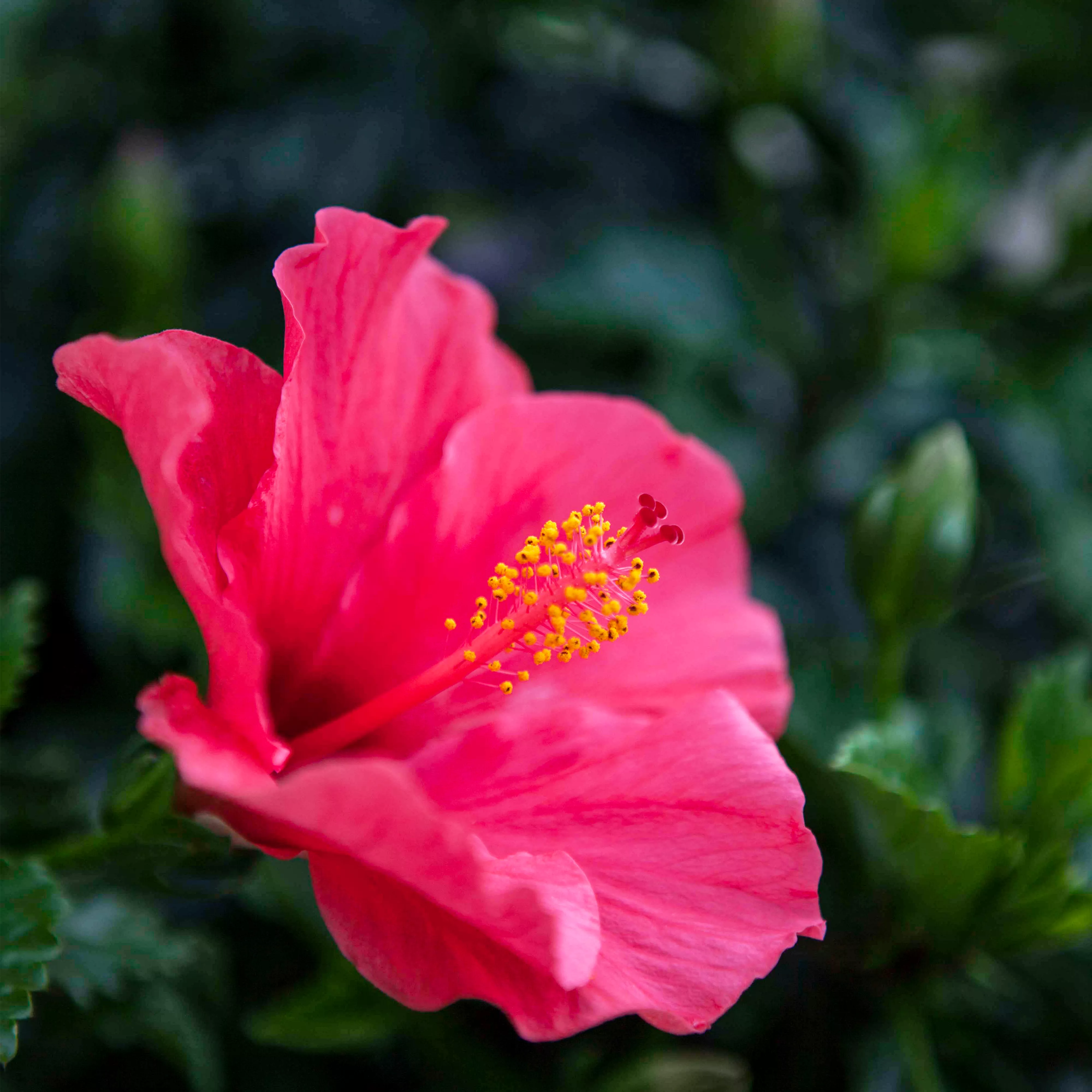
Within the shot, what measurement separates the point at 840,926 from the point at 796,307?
3.28ft

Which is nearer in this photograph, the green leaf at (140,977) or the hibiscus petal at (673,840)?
the hibiscus petal at (673,840)

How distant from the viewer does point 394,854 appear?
0.60 m

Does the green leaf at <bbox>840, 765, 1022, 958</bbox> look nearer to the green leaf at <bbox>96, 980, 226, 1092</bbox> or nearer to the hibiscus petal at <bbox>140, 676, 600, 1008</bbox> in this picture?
the hibiscus petal at <bbox>140, 676, 600, 1008</bbox>

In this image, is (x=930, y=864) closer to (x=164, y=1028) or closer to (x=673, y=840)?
(x=673, y=840)

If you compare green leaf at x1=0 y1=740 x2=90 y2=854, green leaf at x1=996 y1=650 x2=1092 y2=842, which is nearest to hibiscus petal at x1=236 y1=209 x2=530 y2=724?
green leaf at x1=0 y1=740 x2=90 y2=854

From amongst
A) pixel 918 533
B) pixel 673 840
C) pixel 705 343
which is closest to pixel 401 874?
pixel 673 840

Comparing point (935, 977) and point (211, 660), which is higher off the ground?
point (211, 660)

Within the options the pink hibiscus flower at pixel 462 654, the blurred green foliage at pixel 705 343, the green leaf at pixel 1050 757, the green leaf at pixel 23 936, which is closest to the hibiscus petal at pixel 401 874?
the pink hibiscus flower at pixel 462 654

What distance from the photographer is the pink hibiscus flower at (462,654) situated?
2.09 ft

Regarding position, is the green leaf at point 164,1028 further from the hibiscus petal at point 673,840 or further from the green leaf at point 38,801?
the hibiscus petal at point 673,840

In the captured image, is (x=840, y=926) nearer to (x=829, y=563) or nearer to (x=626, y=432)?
(x=626, y=432)

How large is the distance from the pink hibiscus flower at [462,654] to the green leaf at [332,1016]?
28 centimetres

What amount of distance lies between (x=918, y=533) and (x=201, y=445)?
0.65 metres

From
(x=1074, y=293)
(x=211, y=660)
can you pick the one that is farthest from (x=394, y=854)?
(x=1074, y=293)
